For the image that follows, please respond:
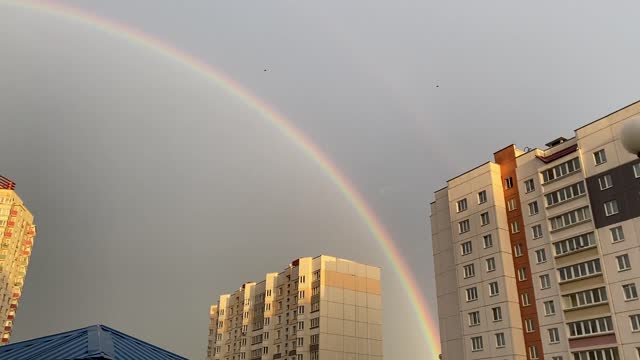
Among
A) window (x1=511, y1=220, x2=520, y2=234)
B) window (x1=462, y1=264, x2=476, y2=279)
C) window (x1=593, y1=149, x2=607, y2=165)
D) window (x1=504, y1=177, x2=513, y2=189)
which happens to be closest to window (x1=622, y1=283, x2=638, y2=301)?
window (x1=593, y1=149, x2=607, y2=165)

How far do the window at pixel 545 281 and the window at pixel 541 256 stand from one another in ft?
5.46

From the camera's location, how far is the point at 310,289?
9656 cm

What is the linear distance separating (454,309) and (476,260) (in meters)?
7.51

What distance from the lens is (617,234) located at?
165ft

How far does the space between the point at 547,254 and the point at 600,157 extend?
11.7m

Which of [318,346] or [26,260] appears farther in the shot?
[26,260]

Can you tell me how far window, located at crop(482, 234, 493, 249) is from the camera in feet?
201

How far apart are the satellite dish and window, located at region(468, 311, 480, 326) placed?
52494 mm

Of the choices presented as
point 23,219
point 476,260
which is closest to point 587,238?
point 476,260

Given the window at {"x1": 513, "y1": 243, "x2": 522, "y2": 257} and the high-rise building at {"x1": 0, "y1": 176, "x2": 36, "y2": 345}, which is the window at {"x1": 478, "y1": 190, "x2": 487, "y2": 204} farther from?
the high-rise building at {"x1": 0, "y1": 176, "x2": 36, "y2": 345}

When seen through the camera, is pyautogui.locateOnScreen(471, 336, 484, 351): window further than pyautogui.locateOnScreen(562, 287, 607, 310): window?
Yes

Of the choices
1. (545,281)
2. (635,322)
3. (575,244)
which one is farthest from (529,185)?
(635,322)

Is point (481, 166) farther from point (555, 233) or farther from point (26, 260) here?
point (26, 260)

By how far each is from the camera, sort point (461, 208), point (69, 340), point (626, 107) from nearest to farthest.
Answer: point (69, 340)
point (626, 107)
point (461, 208)
